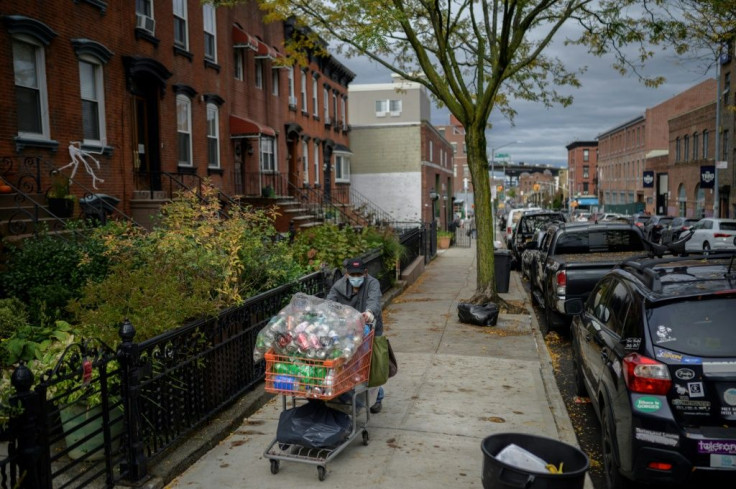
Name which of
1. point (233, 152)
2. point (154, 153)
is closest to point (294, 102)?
point (233, 152)

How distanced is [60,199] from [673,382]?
10.1 meters

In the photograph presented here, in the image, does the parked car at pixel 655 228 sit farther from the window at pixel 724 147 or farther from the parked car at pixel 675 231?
the window at pixel 724 147

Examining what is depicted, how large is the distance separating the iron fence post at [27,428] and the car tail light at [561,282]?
8.74 m

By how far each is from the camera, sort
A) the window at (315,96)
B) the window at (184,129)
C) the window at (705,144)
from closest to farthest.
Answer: the window at (184,129), the window at (315,96), the window at (705,144)

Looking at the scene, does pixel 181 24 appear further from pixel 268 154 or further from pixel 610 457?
pixel 610 457

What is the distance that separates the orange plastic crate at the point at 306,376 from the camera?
5.05 meters

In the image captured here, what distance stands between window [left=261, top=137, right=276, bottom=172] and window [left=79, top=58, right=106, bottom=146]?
34.8 feet

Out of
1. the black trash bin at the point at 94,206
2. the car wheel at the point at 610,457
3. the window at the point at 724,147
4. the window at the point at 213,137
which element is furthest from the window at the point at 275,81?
the window at the point at 724,147

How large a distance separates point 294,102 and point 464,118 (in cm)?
1602

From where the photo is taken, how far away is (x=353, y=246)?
44.5ft

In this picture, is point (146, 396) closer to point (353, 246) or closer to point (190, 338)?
point (190, 338)

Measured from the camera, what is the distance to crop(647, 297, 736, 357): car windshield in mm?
4531

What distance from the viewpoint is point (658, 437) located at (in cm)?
440

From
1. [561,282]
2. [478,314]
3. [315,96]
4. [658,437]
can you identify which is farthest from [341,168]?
[658,437]
